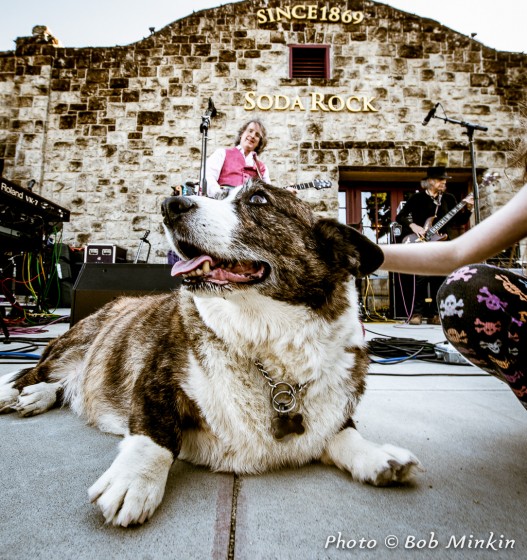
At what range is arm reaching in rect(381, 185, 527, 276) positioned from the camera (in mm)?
1002

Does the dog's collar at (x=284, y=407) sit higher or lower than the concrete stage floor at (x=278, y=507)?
higher

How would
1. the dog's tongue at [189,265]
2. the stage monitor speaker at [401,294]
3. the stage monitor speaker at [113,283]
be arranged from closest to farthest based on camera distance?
the dog's tongue at [189,265]
the stage monitor speaker at [113,283]
the stage monitor speaker at [401,294]

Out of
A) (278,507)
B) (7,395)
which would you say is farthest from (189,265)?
(7,395)

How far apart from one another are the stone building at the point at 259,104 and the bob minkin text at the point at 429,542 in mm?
6330

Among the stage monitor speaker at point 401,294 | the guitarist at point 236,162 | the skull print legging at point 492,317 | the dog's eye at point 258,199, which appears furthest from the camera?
the stage monitor speaker at point 401,294

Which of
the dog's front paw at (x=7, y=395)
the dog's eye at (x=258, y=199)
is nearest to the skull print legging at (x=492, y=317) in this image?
the dog's eye at (x=258, y=199)

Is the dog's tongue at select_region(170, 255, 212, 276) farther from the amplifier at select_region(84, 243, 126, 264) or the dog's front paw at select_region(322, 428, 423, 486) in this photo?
the amplifier at select_region(84, 243, 126, 264)

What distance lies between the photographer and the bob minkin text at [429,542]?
71 centimetres

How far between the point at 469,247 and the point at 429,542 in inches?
32.8

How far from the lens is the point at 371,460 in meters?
0.98

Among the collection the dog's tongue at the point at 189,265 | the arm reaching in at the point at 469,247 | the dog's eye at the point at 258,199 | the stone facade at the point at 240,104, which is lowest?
the dog's tongue at the point at 189,265

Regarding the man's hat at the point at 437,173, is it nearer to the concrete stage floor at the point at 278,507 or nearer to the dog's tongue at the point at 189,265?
the concrete stage floor at the point at 278,507

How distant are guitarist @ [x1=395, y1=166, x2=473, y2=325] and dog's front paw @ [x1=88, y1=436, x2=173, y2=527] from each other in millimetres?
5116

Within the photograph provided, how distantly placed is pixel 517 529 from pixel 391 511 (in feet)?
0.85
